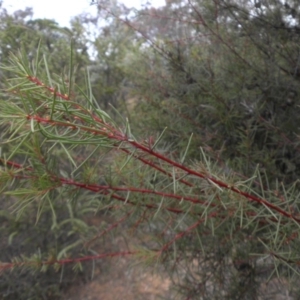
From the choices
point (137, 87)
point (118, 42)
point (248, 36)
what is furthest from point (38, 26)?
point (248, 36)

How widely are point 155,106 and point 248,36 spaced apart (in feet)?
2.44

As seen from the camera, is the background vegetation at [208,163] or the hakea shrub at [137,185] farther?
the background vegetation at [208,163]

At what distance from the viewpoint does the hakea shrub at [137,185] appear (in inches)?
33.7

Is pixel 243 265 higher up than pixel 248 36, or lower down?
lower down

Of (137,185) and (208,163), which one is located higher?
(208,163)

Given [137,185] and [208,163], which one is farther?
[137,185]

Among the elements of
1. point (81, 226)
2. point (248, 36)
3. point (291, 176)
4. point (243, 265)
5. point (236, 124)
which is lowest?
point (81, 226)

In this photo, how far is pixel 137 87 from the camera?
304cm

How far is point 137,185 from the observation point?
4.81ft

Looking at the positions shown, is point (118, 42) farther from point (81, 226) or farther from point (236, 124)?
point (236, 124)

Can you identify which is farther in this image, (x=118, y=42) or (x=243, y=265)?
(x=118, y=42)

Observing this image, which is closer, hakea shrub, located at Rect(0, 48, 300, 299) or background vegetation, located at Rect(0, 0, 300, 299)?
Result: hakea shrub, located at Rect(0, 48, 300, 299)

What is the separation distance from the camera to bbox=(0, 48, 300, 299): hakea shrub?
0.86 metres

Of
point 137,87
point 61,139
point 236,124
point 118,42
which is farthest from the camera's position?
point 118,42
